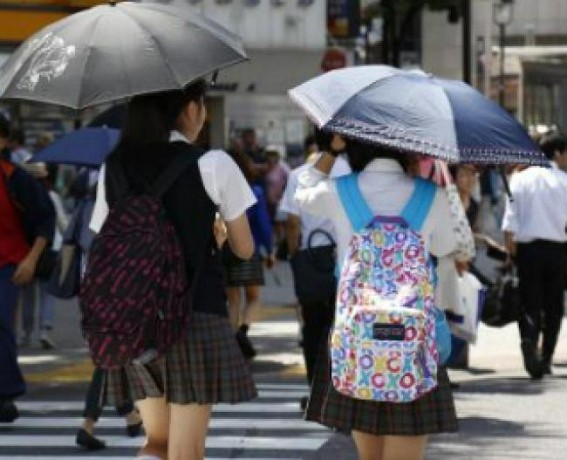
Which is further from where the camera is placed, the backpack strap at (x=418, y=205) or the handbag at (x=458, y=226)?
the handbag at (x=458, y=226)

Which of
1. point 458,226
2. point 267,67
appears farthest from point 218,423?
point 267,67

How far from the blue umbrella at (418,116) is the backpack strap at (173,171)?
67 cm

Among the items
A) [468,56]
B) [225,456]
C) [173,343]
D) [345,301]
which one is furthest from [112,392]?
[468,56]

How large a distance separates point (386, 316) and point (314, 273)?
4546 millimetres

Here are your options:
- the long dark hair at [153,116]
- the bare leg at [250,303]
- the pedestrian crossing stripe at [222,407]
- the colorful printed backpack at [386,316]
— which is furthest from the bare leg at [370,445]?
the bare leg at [250,303]

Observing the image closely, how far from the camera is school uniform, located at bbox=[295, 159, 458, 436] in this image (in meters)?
6.36

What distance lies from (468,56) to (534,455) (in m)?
28.8

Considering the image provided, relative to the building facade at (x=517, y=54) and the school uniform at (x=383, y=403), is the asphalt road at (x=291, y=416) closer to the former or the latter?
the school uniform at (x=383, y=403)

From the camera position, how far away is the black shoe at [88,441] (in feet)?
33.4

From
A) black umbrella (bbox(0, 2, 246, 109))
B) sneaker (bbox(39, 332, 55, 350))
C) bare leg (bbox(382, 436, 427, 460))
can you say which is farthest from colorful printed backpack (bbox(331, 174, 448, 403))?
sneaker (bbox(39, 332, 55, 350))

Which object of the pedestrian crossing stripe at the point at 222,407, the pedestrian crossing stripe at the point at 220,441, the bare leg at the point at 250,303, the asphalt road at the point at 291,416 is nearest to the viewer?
the asphalt road at the point at 291,416

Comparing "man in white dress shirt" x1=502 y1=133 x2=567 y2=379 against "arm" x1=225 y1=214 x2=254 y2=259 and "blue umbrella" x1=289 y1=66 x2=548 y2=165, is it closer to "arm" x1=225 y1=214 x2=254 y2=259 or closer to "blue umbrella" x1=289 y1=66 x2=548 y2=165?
"blue umbrella" x1=289 y1=66 x2=548 y2=165

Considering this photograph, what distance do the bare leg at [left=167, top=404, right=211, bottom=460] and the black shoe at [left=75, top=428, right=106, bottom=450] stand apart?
419 centimetres

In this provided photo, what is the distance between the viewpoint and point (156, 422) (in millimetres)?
6215
